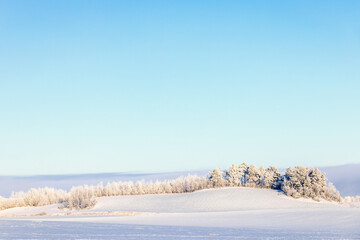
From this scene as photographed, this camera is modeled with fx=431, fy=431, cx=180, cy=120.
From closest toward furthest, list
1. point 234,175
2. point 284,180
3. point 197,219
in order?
point 197,219 < point 284,180 < point 234,175

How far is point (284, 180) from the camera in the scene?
20734mm

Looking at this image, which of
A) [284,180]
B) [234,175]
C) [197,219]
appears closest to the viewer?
[197,219]

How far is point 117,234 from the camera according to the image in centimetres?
978

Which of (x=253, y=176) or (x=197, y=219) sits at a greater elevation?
(x=253, y=176)

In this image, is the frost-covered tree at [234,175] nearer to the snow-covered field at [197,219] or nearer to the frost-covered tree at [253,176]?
the frost-covered tree at [253,176]

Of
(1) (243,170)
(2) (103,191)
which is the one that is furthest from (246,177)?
(2) (103,191)

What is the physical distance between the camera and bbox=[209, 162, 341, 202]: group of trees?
19.9 meters

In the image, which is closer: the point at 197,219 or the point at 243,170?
the point at 197,219

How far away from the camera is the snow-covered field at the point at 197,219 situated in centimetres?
982

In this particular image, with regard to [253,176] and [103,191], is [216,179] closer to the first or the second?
[253,176]

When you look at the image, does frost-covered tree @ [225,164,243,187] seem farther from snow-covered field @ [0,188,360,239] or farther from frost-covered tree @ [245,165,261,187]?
snow-covered field @ [0,188,360,239]

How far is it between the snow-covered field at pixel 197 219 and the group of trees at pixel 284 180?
0.88 m

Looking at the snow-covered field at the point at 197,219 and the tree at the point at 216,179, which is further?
the tree at the point at 216,179

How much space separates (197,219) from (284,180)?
7875 mm
